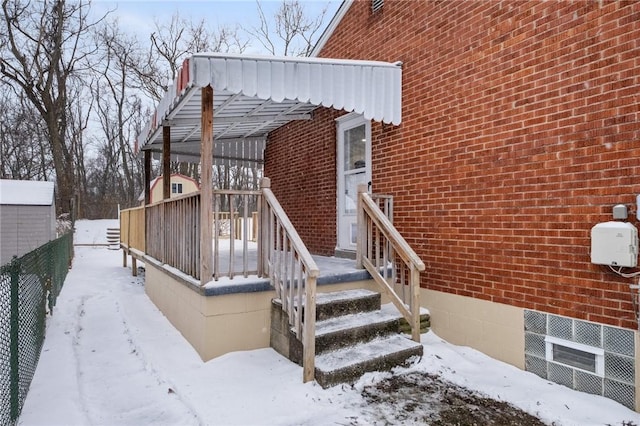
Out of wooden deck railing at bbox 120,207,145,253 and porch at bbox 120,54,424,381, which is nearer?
porch at bbox 120,54,424,381

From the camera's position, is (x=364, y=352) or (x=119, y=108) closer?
(x=364, y=352)

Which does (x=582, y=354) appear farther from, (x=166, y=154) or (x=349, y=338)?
(x=166, y=154)

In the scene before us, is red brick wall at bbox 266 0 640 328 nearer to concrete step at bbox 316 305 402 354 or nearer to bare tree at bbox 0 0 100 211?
concrete step at bbox 316 305 402 354

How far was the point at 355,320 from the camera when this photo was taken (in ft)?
13.9

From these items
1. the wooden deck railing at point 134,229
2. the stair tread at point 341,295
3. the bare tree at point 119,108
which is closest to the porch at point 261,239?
the stair tread at point 341,295

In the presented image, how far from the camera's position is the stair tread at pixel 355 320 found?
395cm

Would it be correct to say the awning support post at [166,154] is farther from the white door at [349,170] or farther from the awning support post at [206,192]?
the white door at [349,170]

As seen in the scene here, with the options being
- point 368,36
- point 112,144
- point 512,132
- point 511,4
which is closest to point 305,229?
point 368,36

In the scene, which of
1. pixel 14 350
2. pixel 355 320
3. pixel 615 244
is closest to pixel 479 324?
pixel 355 320

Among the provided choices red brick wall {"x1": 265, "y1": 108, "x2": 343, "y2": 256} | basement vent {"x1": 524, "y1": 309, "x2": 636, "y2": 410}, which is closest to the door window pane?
red brick wall {"x1": 265, "y1": 108, "x2": 343, "y2": 256}

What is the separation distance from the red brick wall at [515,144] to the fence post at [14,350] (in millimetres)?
4011

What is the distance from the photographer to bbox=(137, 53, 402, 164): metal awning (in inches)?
147

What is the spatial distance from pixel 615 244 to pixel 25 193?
14157 millimetres

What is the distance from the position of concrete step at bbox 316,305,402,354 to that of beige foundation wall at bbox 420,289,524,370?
1.76 ft
